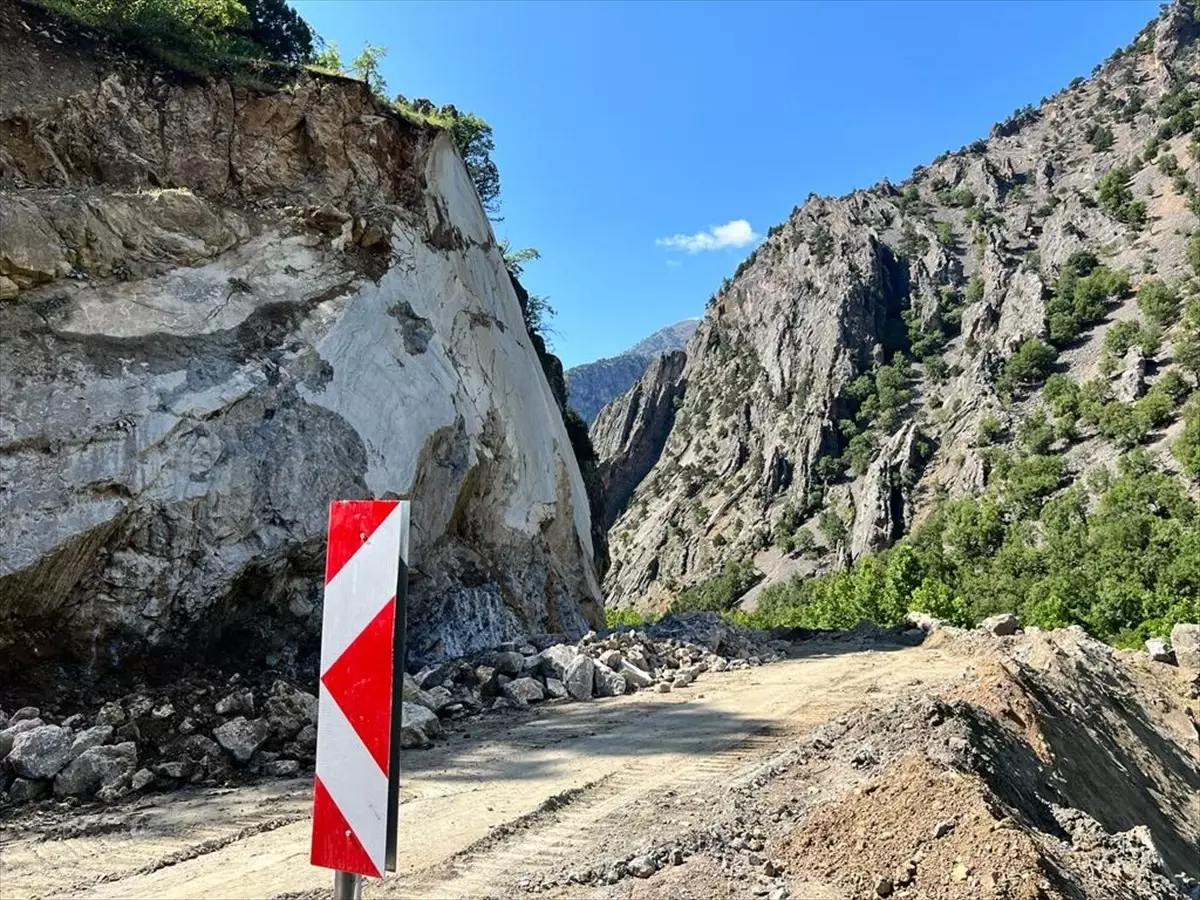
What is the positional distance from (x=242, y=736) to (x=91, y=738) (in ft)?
3.66

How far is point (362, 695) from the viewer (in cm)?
242

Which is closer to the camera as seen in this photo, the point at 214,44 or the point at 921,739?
the point at 921,739

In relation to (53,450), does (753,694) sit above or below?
below

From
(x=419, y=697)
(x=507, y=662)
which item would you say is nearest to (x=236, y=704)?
(x=419, y=697)

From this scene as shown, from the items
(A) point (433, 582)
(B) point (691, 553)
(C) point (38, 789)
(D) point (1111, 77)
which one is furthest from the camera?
(D) point (1111, 77)

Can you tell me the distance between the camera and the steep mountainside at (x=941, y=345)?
62.0m

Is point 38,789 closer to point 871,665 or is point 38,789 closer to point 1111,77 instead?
point 871,665

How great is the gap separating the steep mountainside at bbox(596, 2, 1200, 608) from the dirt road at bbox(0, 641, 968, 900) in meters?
52.9

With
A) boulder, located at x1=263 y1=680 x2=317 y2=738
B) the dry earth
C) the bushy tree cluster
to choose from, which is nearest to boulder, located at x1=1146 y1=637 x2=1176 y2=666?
the dry earth

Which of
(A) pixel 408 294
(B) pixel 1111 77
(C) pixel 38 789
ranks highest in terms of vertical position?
(B) pixel 1111 77

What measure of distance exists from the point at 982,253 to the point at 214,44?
9295 cm

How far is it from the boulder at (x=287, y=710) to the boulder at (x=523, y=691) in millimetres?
2936

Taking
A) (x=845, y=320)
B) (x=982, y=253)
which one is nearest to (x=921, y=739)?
(x=845, y=320)

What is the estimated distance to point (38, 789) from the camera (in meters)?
5.66
